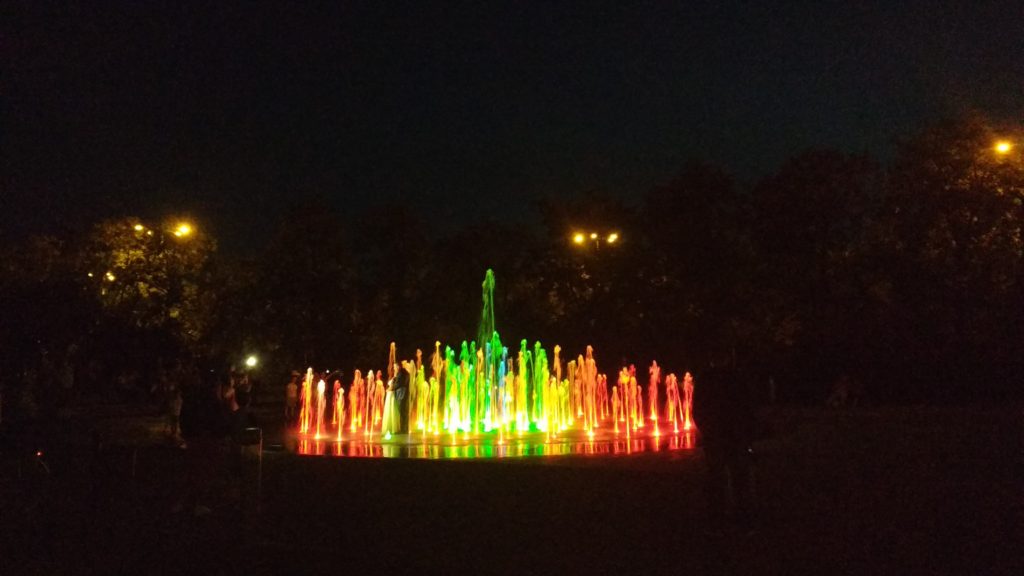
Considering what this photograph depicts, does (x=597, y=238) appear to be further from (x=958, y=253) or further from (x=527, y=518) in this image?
(x=527, y=518)

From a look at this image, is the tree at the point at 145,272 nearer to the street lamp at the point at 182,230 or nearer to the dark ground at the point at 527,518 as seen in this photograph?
the street lamp at the point at 182,230

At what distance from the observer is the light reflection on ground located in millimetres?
15938

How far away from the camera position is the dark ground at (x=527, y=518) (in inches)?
285

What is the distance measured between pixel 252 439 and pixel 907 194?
95.0ft

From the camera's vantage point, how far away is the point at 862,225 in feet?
111

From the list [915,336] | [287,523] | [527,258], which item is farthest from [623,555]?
[527,258]

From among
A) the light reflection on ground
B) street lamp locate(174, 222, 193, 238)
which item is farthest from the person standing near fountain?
street lamp locate(174, 222, 193, 238)

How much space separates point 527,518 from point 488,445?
873 centimetres

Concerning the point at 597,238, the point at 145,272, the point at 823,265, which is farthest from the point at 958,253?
the point at 145,272

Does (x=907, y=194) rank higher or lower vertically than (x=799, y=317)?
higher

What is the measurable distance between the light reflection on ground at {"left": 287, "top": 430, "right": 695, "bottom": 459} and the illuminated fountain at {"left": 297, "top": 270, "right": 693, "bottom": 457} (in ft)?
0.07

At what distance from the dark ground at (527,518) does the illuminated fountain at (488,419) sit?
9.04ft

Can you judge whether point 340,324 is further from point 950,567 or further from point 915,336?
point 950,567

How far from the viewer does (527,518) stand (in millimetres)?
9039
